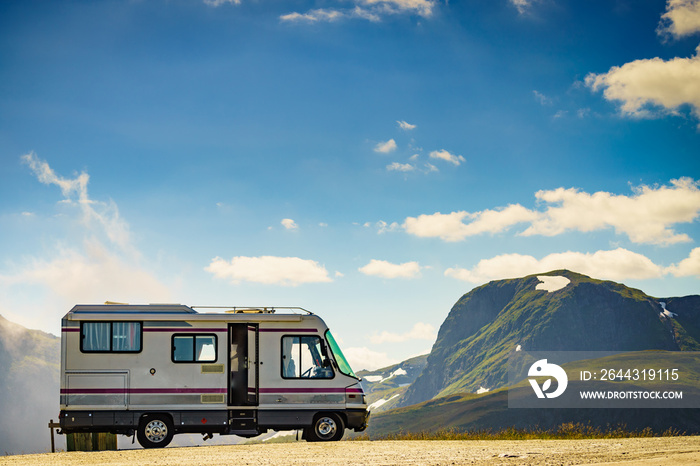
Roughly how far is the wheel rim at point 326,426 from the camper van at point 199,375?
0.03 metres

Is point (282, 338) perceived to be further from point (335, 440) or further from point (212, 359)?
point (335, 440)

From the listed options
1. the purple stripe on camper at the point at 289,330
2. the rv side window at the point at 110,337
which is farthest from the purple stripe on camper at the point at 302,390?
Answer: the rv side window at the point at 110,337

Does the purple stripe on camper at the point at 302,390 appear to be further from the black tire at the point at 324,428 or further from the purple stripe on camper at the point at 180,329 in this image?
the purple stripe on camper at the point at 180,329

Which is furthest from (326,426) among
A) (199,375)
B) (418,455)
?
(418,455)

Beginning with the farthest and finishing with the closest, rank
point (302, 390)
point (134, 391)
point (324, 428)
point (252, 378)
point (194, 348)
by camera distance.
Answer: point (324, 428) → point (302, 390) → point (252, 378) → point (194, 348) → point (134, 391)

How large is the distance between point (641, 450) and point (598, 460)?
2.41m

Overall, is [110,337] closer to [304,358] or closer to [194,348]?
[194,348]

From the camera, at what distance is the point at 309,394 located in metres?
20.2

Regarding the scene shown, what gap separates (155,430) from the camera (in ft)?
65.2

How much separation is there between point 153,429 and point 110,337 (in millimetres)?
2811

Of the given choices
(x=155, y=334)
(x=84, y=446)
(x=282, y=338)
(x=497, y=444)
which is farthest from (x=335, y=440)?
(x=84, y=446)

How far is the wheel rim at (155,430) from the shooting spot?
19.8 m

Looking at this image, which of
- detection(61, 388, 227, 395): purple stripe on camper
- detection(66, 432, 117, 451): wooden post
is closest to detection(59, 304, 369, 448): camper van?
detection(61, 388, 227, 395): purple stripe on camper

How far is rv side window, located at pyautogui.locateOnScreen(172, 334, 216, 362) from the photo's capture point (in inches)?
781
